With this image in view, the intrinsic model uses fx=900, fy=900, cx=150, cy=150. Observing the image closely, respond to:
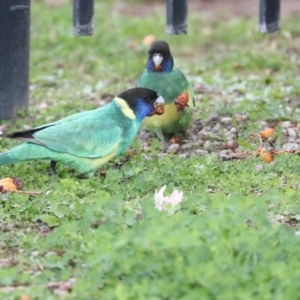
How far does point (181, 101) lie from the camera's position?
5191 mm

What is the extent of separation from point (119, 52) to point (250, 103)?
1.91 meters

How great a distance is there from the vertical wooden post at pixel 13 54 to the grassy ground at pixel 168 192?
0.17 metres

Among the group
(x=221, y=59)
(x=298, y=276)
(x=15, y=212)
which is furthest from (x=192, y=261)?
(x=221, y=59)

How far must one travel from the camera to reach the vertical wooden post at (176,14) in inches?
224

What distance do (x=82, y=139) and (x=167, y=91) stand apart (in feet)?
3.10

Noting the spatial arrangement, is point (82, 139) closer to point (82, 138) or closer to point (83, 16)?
point (82, 138)

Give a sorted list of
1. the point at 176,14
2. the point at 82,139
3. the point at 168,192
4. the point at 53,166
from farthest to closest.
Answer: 1. the point at 176,14
2. the point at 53,166
3. the point at 82,139
4. the point at 168,192

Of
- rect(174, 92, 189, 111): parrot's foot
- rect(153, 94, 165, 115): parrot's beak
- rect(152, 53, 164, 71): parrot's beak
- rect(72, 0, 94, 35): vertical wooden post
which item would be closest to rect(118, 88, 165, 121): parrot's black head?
rect(153, 94, 165, 115): parrot's beak

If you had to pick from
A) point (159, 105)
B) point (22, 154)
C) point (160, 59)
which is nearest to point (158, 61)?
point (160, 59)

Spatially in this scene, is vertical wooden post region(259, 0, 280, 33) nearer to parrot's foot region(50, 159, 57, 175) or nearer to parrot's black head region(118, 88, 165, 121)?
parrot's black head region(118, 88, 165, 121)

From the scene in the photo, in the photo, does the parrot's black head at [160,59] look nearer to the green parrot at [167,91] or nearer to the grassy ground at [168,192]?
the green parrot at [167,91]

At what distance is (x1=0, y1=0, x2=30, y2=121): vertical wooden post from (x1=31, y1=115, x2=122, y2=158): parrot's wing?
1188mm

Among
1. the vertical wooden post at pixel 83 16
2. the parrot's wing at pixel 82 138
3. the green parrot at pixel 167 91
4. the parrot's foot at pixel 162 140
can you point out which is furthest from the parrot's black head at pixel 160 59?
the parrot's wing at pixel 82 138

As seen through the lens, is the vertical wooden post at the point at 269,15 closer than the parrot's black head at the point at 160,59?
No
